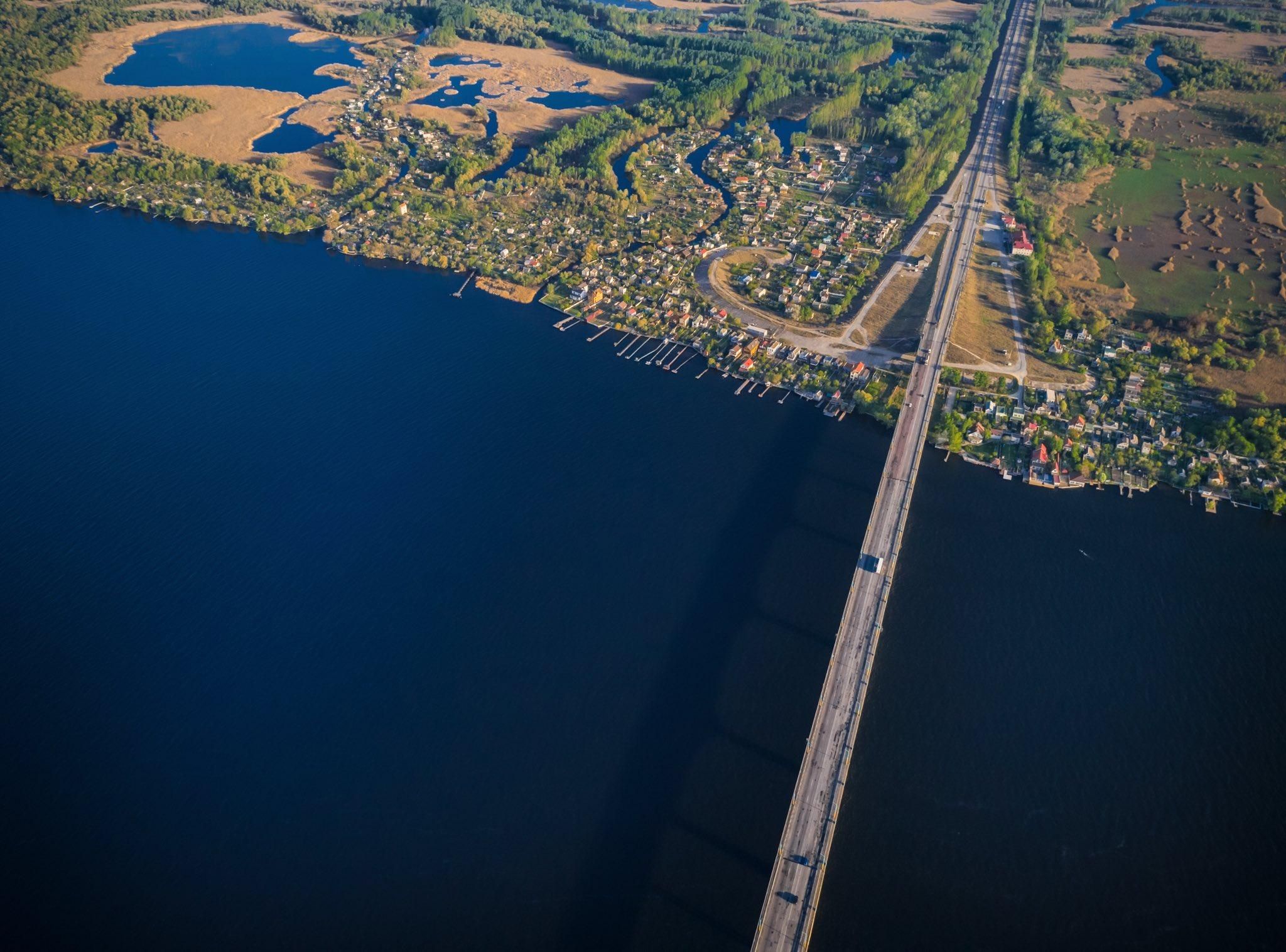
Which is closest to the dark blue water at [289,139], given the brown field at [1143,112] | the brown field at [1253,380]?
the brown field at [1253,380]

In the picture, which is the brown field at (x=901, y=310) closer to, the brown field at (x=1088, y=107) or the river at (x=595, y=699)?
the river at (x=595, y=699)

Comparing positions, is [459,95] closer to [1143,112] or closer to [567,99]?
[567,99]

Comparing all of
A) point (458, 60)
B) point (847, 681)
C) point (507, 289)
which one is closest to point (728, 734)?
point (847, 681)

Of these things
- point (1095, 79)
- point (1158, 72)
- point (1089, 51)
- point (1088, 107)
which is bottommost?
point (1088, 107)

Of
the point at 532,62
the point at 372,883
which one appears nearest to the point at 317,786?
the point at 372,883

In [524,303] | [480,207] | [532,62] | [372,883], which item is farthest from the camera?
[532,62]

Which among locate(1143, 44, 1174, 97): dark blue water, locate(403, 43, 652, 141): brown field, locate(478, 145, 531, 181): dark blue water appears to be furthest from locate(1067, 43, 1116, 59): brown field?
locate(478, 145, 531, 181): dark blue water

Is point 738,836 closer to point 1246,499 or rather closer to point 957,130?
point 1246,499
